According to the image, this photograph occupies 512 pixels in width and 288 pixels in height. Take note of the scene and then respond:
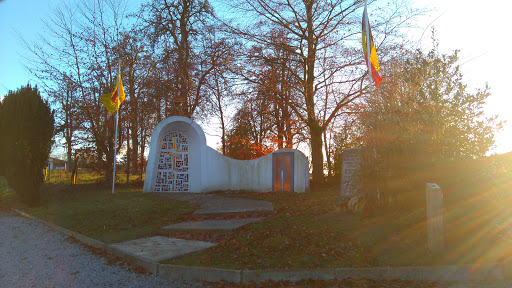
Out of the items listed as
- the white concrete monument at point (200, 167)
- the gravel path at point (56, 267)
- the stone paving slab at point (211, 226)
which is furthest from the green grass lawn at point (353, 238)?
the white concrete monument at point (200, 167)

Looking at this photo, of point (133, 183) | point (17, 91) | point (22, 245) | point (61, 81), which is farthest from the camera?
point (133, 183)

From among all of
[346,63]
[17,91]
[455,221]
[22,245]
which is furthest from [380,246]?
[17,91]

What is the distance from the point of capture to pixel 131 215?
9492 millimetres

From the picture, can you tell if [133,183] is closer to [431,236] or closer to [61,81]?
[61,81]

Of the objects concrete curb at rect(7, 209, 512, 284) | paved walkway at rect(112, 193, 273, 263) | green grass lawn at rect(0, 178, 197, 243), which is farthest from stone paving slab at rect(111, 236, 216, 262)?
concrete curb at rect(7, 209, 512, 284)

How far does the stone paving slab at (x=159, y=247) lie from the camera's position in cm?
563

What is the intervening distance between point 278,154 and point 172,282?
35.3ft

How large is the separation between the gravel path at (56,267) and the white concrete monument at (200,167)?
6.92 m

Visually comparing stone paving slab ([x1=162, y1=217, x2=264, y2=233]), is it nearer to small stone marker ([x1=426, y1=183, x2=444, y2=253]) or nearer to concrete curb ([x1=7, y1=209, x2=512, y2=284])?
concrete curb ([x1=7, y1=209, x2=512, y2=284])

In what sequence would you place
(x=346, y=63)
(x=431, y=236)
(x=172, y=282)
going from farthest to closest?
(x=346, y=63) < (x=431, y=236) < (x=172, y=282)

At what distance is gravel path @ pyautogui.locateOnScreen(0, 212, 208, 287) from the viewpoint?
15.7 ft

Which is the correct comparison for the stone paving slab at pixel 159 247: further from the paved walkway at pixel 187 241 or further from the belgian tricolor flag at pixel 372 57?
the belgian tricolor flag at pixel 372 57

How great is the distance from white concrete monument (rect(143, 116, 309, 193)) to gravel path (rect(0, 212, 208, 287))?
273 inches

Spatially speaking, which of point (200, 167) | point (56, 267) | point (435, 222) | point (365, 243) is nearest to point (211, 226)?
point (56, 267)
